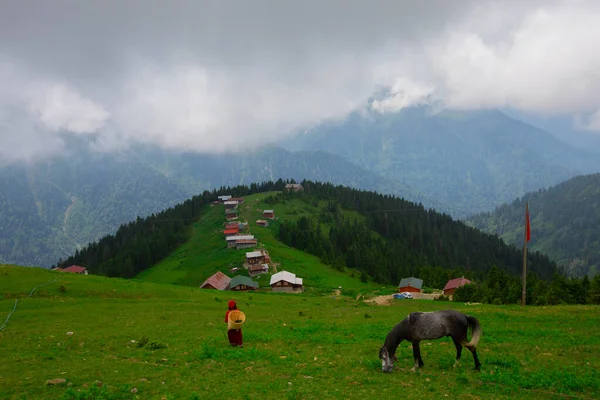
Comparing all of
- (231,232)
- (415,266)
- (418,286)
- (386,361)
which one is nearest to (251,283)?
(418,286)

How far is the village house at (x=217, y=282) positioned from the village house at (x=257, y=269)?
9.60 meters

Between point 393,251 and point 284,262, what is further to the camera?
point 393,251

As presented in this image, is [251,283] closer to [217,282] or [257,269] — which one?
[217,282]

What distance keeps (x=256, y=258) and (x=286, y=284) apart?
798 inches

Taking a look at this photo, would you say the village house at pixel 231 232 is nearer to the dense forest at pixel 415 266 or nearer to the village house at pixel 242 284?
the dense forest at pixel 415 266

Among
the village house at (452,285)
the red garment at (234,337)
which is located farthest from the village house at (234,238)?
the red garment at (234,337)

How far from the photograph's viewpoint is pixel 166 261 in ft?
471

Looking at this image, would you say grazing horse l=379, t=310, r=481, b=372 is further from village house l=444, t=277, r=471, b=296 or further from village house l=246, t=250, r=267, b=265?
village house l=246, t=250, r=267, b=265

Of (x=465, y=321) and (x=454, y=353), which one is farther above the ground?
(x=465, y=321)

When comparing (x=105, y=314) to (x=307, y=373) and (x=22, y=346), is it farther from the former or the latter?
(x=307, y=373)

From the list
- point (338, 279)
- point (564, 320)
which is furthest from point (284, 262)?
point (564, 320)

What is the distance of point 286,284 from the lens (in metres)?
98.9

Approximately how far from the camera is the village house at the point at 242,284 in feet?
313

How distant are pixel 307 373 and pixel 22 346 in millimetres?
17406
